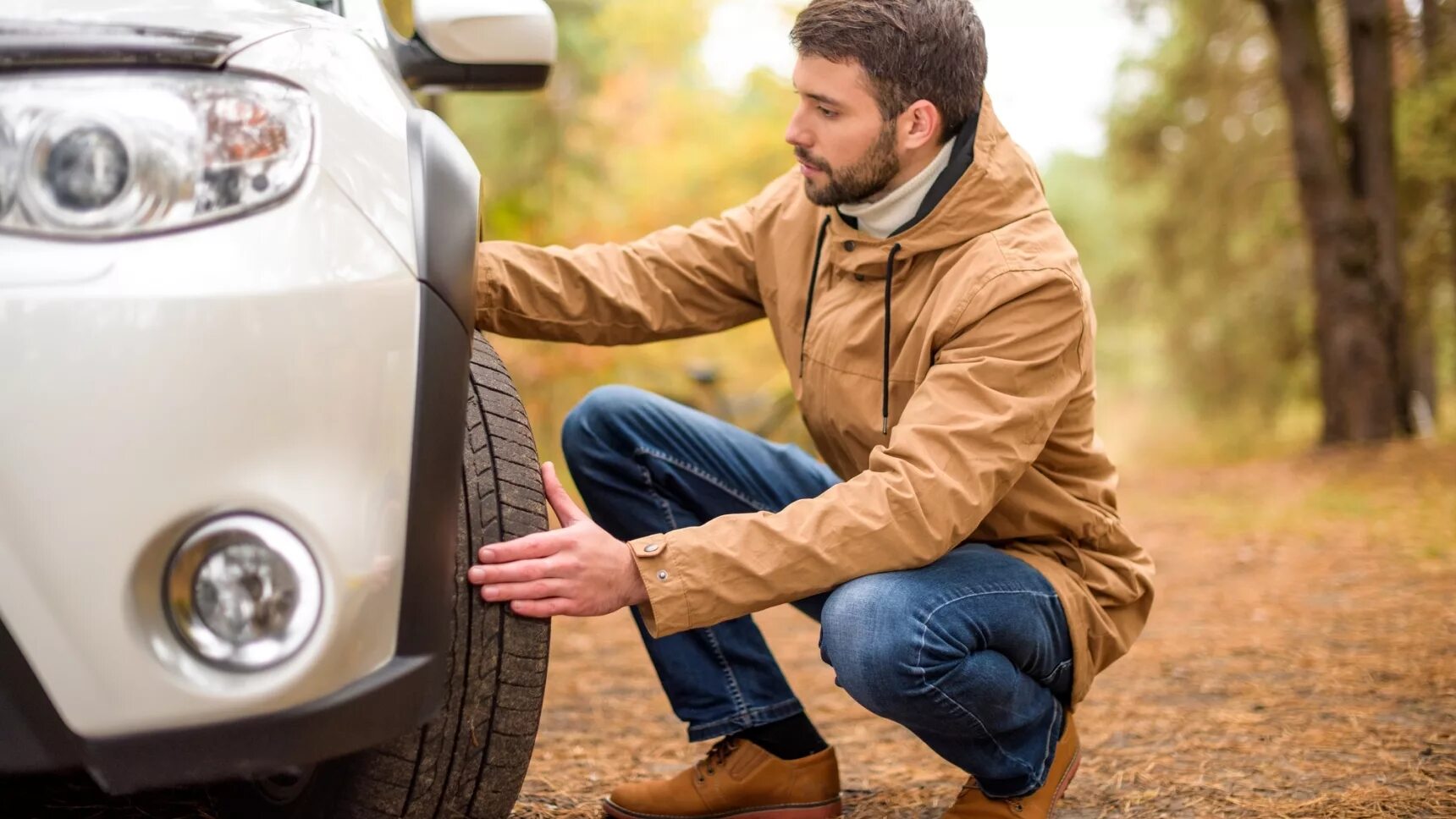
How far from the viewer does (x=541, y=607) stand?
1767 millimetres

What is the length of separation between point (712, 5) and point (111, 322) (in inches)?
626

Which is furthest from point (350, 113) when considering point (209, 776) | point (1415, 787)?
point (1415, 787)

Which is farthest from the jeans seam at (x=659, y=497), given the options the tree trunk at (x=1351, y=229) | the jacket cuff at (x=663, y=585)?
the tree trunk at (x=1351, y=229)

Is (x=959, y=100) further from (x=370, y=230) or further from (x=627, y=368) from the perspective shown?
(x=627, y=368)

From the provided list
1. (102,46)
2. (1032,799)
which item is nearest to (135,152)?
(102,46)

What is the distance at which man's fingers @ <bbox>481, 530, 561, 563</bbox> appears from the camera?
67.4 inches

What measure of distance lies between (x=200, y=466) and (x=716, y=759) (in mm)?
1419

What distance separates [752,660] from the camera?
2.51 m

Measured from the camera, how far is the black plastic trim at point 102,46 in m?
1.31

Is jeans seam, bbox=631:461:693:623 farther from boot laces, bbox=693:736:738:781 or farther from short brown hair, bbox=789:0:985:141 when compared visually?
short brown hair, bbox=789:0:985:141

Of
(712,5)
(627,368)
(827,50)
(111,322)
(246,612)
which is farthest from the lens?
(712,5)

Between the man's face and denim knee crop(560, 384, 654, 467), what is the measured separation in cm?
56

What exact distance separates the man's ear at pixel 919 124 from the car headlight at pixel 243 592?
55.5 inches

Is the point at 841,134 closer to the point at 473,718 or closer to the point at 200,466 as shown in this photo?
the point at 473,718
